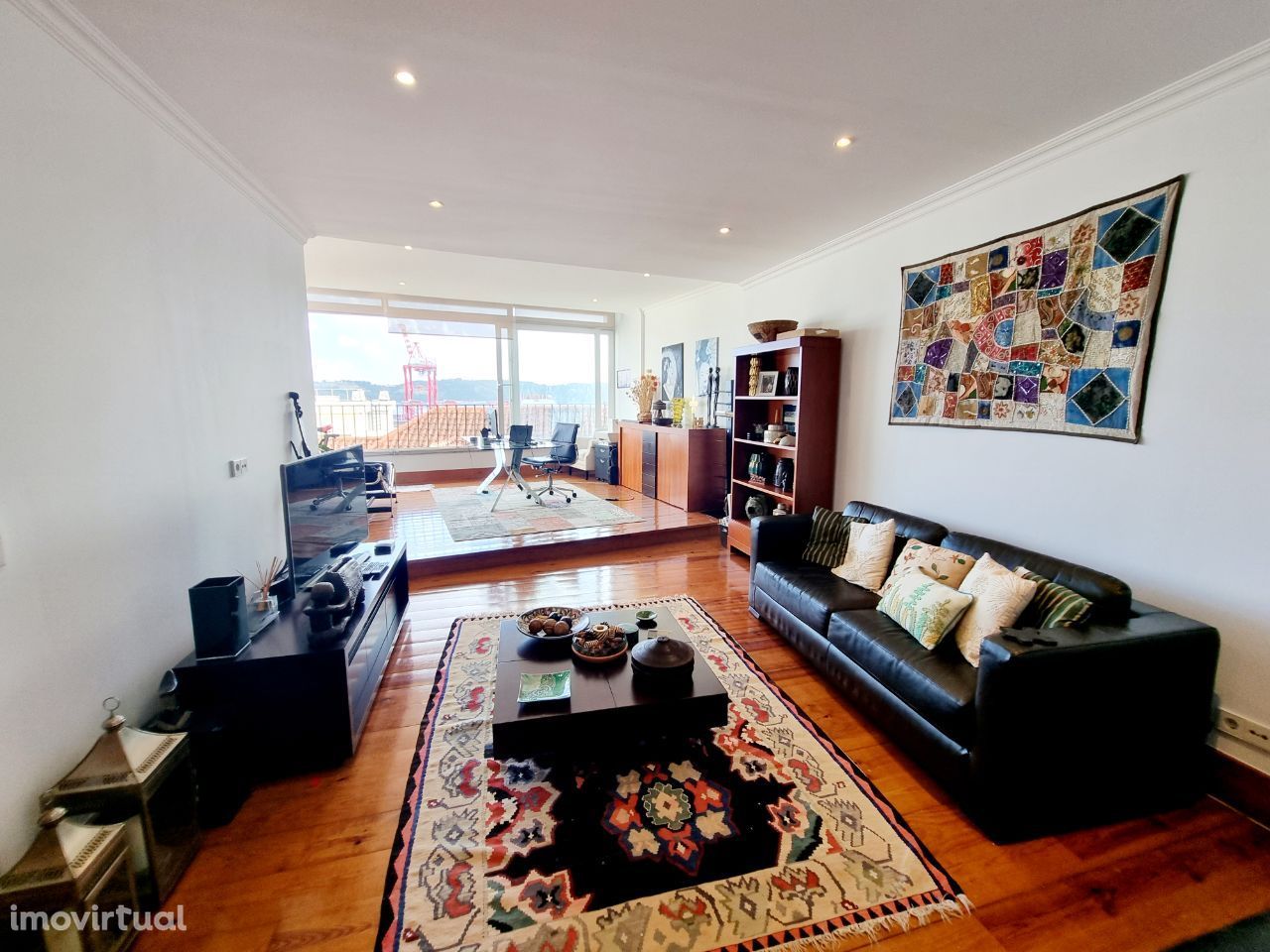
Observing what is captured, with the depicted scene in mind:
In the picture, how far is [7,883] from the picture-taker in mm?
1146

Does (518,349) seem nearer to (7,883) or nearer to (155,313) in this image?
(155,313)

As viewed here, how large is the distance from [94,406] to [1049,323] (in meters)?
3.96

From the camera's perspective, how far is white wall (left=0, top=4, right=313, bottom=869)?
1.39 m

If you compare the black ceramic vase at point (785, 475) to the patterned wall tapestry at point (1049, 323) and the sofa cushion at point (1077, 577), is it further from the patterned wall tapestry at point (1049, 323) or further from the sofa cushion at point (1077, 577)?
the sofa cushion at point (1077, 577)

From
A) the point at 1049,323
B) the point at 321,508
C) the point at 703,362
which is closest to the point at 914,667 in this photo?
the point at 1049,323

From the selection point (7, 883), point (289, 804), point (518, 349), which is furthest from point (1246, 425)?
point (518, 349)

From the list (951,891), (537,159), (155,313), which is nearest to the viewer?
(951,891)

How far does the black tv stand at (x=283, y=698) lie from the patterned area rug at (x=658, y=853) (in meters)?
0.36

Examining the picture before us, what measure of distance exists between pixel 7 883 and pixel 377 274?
6225 mm

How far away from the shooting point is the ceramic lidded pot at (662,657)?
1842 mm

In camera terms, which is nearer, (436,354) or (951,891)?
(951,891)

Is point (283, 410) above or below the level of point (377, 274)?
below

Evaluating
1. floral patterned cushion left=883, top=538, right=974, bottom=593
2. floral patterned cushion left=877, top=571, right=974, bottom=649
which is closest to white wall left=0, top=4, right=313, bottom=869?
floral patterned cushion left=877, top=571, right=974, bottom=649

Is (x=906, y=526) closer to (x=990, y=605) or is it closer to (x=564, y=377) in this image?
(x=990, y=605)
